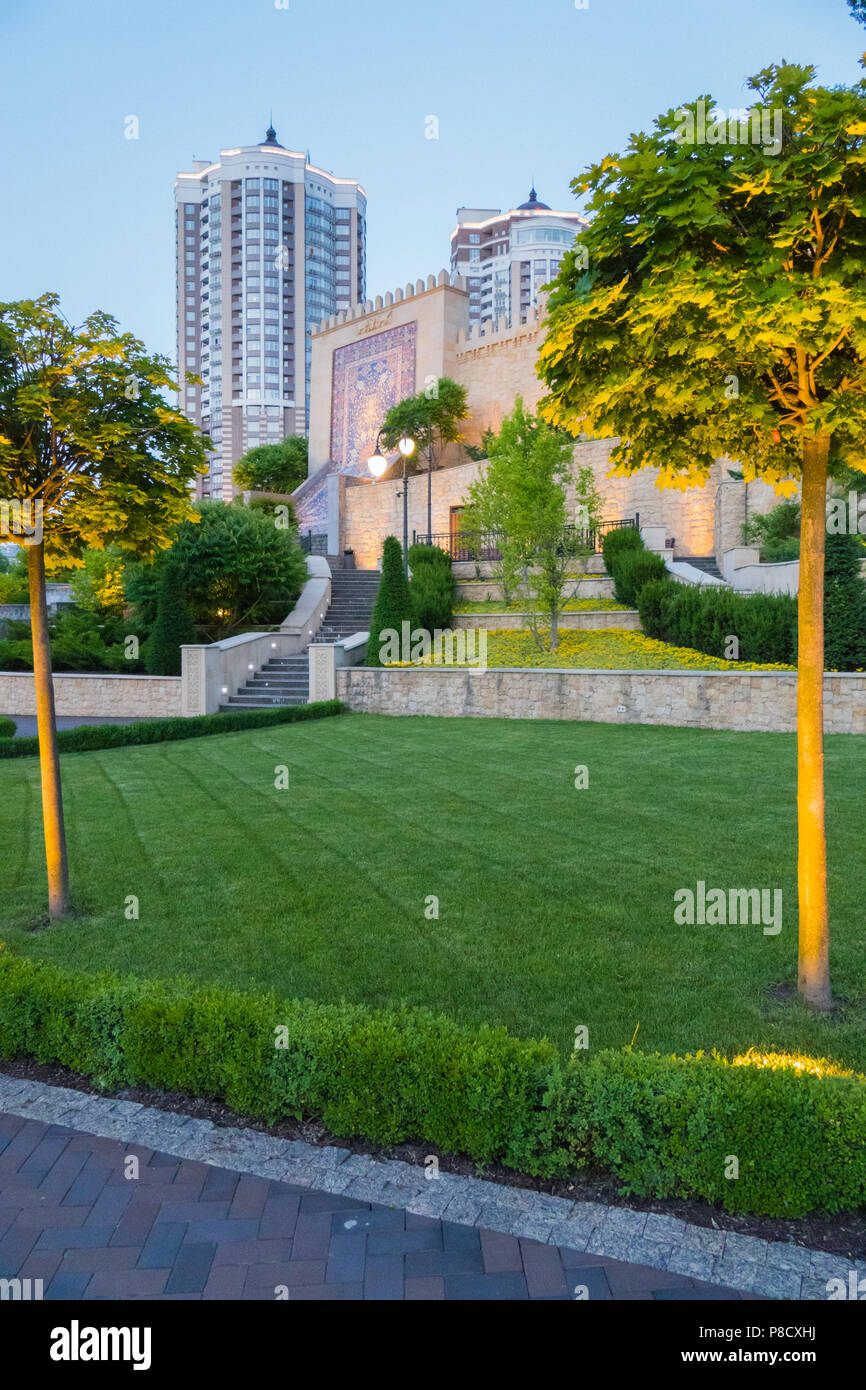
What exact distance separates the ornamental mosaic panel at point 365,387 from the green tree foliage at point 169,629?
69.4 feet

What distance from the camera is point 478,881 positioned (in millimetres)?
6352

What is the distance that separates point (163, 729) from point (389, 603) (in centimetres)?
604

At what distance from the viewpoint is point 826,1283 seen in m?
2.56

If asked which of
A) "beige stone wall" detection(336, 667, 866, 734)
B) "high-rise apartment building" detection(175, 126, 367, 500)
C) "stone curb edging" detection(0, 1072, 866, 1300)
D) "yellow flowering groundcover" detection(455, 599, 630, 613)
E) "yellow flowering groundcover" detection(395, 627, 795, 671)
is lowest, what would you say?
"stone curb edging" detection(0, 1072, 866, 1300)

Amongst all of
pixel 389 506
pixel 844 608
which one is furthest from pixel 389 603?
pixel 389 506

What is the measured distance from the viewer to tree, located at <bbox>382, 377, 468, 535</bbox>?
3388cm

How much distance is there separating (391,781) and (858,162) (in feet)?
26.9

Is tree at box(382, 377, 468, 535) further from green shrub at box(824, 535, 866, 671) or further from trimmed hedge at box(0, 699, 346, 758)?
green shrub at box(824, 535, 866, 671)

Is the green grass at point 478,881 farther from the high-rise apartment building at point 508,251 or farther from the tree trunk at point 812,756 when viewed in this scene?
the high-rise apartment building at point 508,251

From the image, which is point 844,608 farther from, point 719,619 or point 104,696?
point 104,696

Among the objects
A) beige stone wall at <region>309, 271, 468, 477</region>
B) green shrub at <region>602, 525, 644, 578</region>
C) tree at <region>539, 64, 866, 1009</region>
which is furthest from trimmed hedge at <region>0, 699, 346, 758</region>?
beige stone wall at <region>309, 271, 468, 477</region>

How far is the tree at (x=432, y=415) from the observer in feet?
111

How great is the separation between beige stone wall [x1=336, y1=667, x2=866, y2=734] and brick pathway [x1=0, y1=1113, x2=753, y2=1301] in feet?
37.0
